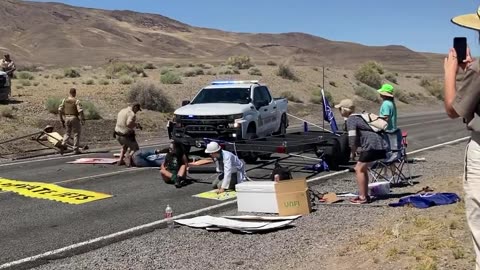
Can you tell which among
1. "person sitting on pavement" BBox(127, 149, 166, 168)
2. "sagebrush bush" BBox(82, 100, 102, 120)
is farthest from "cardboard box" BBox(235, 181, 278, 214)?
"sagebrush bush" BBox(82, 100, 102, 120)

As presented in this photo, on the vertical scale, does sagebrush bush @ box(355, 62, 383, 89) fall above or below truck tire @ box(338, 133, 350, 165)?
above

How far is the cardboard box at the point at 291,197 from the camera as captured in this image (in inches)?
372

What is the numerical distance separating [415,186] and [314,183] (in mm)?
2009

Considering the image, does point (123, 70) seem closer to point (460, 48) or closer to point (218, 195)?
point (218, 195)

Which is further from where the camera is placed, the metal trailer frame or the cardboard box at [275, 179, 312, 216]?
the metal trailer frame

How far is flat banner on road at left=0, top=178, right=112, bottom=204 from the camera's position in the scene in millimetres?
11219

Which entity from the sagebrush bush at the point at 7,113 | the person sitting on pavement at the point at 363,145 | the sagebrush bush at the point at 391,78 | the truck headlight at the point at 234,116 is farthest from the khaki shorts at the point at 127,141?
the sagebrush bush at the point at 391,78

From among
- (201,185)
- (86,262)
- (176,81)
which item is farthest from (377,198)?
(176,81)

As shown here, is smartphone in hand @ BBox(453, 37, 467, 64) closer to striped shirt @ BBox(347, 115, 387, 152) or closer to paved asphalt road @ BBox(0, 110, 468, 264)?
paved asphalt road @ BBox(0, 110, 468, 264)

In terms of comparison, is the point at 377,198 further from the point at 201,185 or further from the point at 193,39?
the point at 193,39

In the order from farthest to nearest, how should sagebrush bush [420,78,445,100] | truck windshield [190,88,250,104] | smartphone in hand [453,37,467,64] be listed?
1. sagebrush bush [420,78,445,100]
2. truck windshield [190,88,250,104]
3. smartphone in hand [453,37,467,64]

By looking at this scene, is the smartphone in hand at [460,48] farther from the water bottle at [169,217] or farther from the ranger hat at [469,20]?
the water bottle at [169,217]

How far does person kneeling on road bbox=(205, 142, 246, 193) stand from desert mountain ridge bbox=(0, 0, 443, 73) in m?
101

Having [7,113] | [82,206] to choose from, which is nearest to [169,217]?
[82,206]
